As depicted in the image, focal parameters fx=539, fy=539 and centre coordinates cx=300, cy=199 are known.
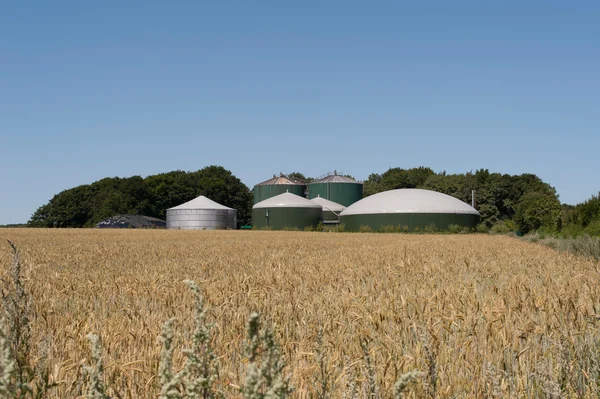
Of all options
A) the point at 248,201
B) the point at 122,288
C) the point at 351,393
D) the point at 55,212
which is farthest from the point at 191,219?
the point at 351,393

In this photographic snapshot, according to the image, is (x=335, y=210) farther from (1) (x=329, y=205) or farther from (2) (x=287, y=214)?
(2) (x=287, y=214)

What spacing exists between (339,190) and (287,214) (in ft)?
68.9

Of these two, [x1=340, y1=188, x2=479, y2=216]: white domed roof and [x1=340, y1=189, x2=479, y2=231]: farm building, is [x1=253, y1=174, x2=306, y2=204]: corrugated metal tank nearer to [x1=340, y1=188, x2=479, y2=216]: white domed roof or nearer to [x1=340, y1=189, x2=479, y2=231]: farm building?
[x1=340, y1=188, x2=479, y2=216]: white domed roof

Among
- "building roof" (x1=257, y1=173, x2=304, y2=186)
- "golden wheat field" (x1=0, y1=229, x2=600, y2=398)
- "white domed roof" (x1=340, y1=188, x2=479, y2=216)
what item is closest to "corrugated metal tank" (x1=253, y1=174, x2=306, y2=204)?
"building roof" (x1=257, y1=173, x2=304, y2=186)

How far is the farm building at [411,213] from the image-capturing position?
6109 centimetres

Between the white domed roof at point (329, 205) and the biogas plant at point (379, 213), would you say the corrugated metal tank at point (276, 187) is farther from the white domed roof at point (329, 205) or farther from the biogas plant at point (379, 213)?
the biogas plant at point (379, 213)

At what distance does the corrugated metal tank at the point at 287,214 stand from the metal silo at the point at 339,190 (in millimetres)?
17210

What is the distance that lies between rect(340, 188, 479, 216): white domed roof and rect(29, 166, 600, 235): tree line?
2885 centimetres

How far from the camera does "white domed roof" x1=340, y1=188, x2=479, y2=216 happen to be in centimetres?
6191

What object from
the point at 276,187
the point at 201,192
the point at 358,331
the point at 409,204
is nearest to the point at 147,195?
the point at 201,192

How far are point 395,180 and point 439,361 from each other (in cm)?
11185

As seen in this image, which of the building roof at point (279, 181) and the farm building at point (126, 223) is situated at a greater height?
the building roof at point (279, 181)

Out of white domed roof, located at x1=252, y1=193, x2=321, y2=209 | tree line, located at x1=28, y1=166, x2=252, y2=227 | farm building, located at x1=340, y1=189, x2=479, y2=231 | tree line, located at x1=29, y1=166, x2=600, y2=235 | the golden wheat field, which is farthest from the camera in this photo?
tree line, located at x1=28, y1=166, x2=252, y2=227

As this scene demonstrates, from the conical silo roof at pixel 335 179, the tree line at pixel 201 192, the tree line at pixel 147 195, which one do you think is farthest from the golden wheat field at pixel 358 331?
the tree line at pixel 147 195
